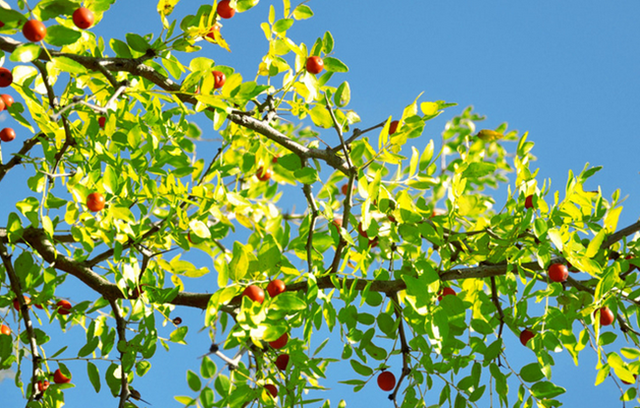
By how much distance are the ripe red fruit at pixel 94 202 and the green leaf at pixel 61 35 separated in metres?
0.62

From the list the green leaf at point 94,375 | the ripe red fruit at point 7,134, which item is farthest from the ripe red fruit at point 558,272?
the ripe red fruit at point 7,134

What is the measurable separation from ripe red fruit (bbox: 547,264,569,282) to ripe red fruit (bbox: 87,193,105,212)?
161 cm

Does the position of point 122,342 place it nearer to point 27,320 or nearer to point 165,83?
point 27,320

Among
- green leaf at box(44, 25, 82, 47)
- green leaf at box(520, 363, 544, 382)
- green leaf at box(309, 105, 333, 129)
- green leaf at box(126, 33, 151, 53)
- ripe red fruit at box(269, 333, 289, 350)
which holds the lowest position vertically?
green leaf at box(520, 363, 544, 382)

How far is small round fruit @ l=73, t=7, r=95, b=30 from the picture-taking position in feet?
5.96

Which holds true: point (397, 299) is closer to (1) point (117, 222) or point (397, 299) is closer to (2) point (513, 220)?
(2) point (513, 220)

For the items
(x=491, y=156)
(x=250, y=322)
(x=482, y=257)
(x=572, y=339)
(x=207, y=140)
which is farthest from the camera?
(x=491, y=156)

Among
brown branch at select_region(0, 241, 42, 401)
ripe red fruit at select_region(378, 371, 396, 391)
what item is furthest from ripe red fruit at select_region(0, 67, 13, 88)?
ripe red fruit at select_region(378, 371, 396, 391)

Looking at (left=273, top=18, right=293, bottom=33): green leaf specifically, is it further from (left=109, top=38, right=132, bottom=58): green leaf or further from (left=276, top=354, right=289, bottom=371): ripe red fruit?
(left=276, top=354, right=289, bottom=371): ripe red fruit

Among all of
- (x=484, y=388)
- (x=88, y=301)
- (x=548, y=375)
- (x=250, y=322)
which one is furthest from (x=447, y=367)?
(x=88, y=301)

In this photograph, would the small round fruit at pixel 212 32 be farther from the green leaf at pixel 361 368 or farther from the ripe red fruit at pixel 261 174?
the green leaf at pixel 361 368

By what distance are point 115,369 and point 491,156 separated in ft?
8.82

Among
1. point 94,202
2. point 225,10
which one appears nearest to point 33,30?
point 94,202

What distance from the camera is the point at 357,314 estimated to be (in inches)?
83.3
